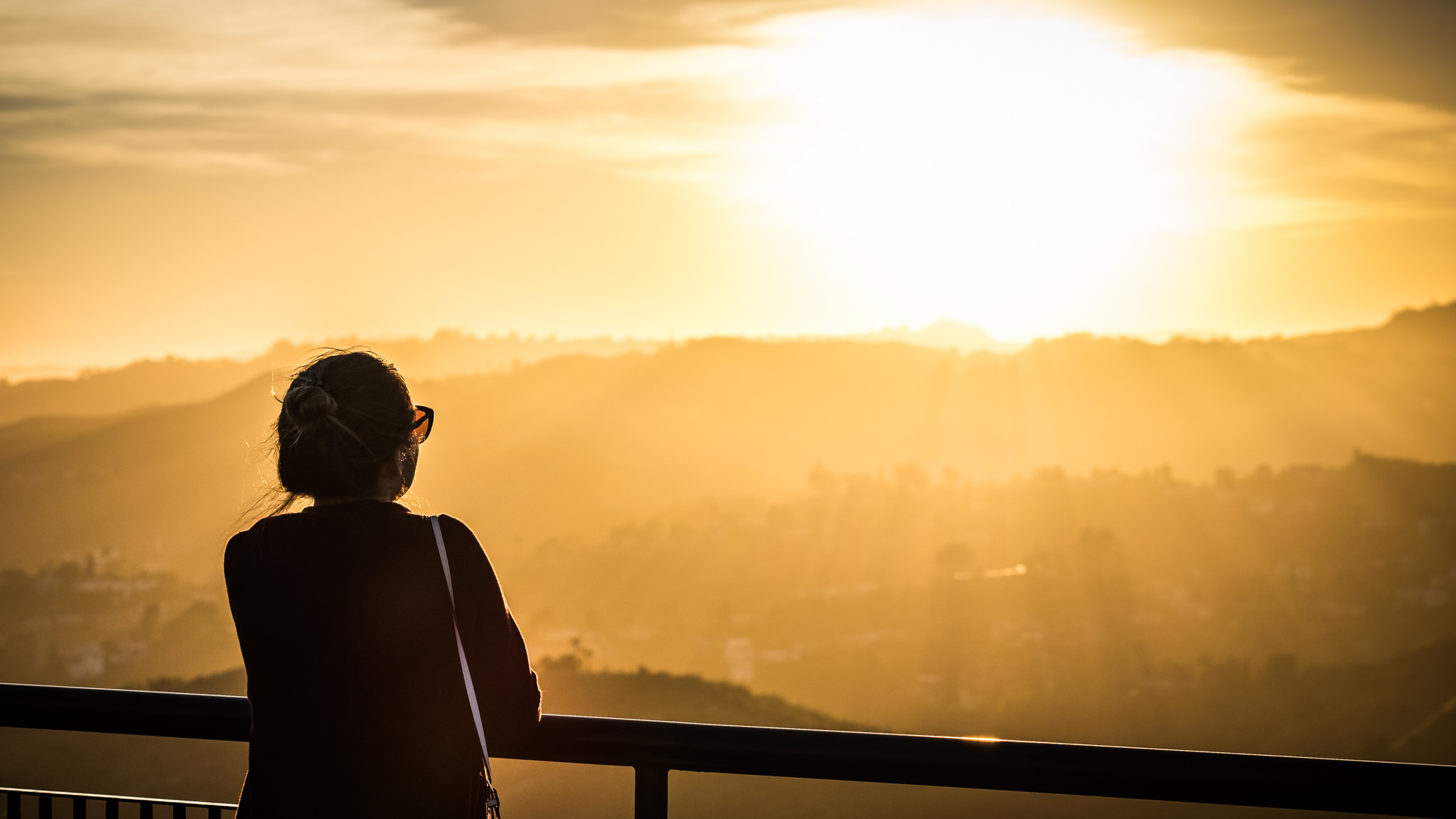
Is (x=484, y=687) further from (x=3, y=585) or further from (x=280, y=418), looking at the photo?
(x=3, y=585)

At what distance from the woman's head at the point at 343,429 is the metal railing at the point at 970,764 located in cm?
46

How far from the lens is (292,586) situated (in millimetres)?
1440

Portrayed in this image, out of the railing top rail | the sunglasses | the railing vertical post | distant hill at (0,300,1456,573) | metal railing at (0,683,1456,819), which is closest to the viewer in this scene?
metal railing at (0,683,1456,819)

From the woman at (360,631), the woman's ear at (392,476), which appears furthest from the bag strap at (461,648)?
the woman's ear at (392,476)

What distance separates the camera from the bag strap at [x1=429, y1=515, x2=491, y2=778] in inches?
56.7

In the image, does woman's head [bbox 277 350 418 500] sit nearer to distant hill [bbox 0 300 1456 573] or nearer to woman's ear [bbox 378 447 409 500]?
woman's ear [bbox 378 447 409 500]

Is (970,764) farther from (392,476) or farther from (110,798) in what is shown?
(110,798)

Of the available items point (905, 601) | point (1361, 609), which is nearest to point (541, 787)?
point (905, 601)

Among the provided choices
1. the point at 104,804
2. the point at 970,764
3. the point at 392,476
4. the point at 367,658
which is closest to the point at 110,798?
the point at 104,804

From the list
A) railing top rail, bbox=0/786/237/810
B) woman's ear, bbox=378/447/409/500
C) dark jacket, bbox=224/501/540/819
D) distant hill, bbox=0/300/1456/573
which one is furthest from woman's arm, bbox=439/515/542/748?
distant hill, bbox=0/300/1456/573

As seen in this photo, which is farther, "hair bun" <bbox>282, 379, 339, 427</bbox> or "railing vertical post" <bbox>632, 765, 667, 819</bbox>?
"railing vertical post" <bbox>632, 765, 667, 819</bbox>

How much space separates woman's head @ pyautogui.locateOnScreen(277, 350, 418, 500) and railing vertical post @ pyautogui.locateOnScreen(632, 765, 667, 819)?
0.62m

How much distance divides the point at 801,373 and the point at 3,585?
8364cm

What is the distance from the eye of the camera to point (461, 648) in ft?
4.82
